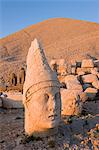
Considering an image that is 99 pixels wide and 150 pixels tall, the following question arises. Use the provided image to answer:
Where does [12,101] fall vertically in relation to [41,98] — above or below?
above

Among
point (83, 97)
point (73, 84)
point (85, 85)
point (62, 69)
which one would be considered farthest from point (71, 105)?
point (62, 69)

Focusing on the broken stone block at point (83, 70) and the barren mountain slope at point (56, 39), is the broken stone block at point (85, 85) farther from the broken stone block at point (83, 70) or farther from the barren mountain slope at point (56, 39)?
the barren mountain slope at point (56, 39)

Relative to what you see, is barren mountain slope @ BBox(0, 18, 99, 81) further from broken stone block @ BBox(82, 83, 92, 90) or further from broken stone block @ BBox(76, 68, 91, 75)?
broken stone block @ BBox(82, 83, 92, 90)

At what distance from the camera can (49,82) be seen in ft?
26.8

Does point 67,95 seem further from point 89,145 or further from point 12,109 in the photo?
point 89,145

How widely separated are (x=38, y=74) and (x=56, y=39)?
2255 inches

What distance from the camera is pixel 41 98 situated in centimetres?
809

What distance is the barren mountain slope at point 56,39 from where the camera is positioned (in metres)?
44.3

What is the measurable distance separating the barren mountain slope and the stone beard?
29.6 meters

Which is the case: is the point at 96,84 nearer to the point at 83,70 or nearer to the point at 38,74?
the point at 83,70

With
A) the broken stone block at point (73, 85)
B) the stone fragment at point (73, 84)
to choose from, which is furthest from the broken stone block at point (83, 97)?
the broken stone block at point (73, 85)

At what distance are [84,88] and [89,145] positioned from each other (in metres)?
9.18

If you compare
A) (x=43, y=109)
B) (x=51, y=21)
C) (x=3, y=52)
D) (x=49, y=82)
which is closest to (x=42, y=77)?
(x=49, y=82)

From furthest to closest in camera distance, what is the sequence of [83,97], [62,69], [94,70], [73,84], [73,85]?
[62,69], [94,70], [73,84], [73,85], [83,97]
